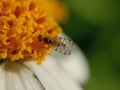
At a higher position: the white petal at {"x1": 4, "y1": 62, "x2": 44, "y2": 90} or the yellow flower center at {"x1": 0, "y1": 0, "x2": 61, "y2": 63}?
the yellow flower center at {"x1": 0, "y1": 0, "x2": 61, "y2": 63}

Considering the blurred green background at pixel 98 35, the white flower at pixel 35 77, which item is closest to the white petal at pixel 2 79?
the white flower at pixel 35 77

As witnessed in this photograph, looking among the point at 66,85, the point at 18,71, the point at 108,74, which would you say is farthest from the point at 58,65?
the point at 108,74

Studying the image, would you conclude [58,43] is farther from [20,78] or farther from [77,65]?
[77,65]

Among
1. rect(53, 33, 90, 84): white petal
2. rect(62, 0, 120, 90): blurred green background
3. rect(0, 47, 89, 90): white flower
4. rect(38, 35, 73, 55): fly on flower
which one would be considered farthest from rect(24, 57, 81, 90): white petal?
rect(62, 0, 120, 90): blurred green background

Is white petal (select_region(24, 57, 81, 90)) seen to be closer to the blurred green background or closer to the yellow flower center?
the yellow flower center

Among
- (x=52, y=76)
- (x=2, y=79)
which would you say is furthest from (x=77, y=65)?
(x=2, y=79)

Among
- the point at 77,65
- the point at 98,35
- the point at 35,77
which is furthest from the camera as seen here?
the point at 98,35
